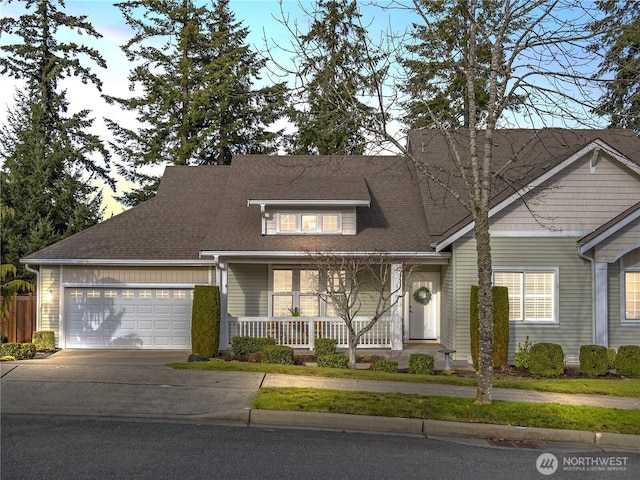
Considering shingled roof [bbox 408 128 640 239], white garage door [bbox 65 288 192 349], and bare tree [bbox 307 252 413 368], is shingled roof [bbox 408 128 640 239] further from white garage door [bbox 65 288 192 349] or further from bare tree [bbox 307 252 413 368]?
white garage door [bbox 65 288 192 349]

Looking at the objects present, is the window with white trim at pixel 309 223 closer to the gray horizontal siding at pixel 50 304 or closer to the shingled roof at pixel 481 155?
the shingled roof at pixel 481 155

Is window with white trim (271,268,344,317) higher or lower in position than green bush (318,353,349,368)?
higher

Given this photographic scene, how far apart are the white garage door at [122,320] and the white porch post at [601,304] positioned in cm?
1089

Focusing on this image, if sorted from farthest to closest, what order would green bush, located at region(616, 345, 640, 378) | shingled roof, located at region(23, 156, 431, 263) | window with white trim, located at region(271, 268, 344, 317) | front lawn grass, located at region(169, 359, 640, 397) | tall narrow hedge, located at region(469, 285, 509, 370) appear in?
window with white trim, located at region(271, 268, 344, 317), shingled roof, located at region(23, 156, 431, 263), tall narrow hedge, located at region(469, 285, 509, 370), green bush, located at region(616, 345, 640, 378), front lawn grass, located at region(169, 359, 640, 397)

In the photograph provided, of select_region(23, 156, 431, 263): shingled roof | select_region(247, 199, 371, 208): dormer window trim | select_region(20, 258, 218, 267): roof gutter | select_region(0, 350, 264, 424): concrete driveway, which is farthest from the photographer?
select_region(247, 199, 371, 208): dormer window trim

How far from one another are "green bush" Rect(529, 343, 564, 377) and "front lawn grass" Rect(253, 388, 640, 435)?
4.60 metres

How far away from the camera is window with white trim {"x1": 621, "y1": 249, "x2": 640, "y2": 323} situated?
17.6 m

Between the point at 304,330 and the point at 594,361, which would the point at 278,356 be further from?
the point at 594,361

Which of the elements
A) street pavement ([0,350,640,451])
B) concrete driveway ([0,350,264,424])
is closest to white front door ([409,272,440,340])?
street pavement ([0,350,640,451])

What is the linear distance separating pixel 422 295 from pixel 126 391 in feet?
36.1

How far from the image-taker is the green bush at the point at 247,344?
17.9 metres

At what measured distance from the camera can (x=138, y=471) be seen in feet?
24.2

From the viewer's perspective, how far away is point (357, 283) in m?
18.5

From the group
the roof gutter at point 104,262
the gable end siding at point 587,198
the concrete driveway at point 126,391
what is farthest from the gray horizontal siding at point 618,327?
the roof gutter at point 104,262
